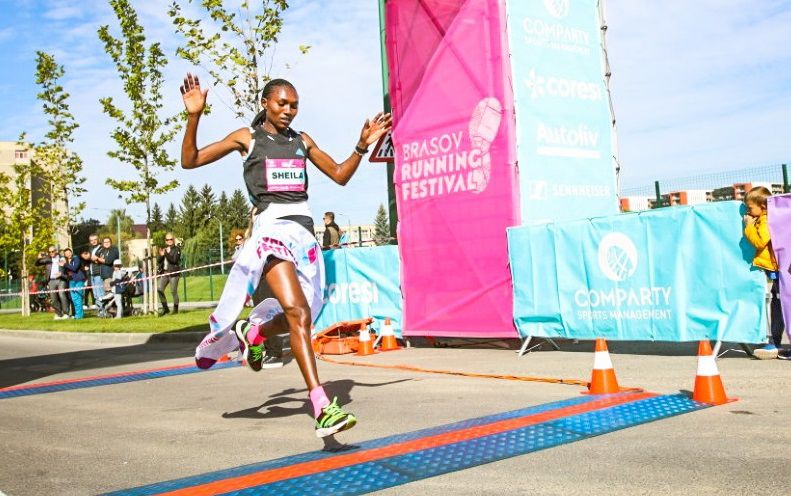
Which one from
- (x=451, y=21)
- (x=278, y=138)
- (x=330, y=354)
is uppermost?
(x=451, y=21)

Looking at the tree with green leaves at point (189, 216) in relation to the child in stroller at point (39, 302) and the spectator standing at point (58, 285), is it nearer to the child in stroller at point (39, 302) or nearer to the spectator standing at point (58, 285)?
the child in stroller at point (39, 302)

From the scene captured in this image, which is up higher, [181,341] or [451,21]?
[451,21]

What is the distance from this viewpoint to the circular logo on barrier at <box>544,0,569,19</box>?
10.3m

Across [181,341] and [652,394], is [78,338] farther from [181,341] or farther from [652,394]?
[652,394]

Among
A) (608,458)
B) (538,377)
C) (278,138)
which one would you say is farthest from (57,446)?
(538,377)

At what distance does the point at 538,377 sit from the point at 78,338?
12.2 m

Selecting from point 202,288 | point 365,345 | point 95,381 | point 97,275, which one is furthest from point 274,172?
point 202,288

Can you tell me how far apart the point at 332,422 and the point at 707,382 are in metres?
2.67

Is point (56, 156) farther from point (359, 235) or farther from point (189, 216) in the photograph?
point (189, 216)

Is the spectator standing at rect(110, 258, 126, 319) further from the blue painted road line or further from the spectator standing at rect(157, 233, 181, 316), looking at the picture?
the blue painted road line

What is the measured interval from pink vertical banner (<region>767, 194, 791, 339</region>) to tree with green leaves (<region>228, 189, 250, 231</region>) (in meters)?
95.0

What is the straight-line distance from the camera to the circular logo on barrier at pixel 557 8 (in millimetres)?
10344

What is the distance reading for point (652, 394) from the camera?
5.69m

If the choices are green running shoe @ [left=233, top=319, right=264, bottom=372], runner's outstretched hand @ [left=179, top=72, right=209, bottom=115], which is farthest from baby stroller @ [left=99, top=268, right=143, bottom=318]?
runner's outstretched hand @ [left=179, top=72, right=209, bottom=115]
